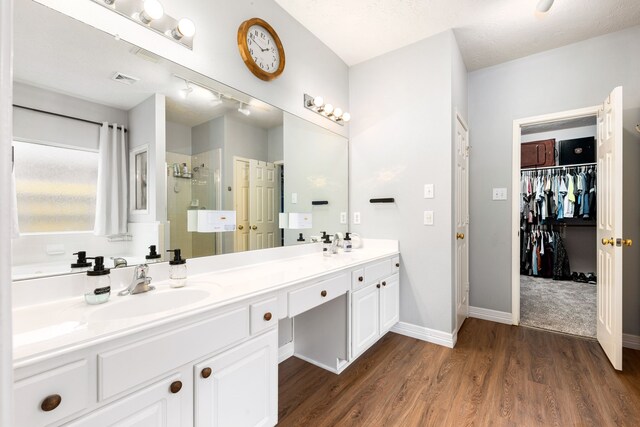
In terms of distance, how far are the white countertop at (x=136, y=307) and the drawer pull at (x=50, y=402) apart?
0.36 feet

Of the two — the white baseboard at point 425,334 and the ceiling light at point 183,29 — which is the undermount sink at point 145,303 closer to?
the ceiling light at point 183,29

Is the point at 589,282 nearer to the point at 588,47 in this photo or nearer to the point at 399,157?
the point at 588,47

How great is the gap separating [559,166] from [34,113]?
19.2ft

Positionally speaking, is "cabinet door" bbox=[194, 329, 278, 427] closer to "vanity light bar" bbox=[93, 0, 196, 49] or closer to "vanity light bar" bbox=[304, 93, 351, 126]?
"vanity light bar" bbox=[93, 0, 196, 49]

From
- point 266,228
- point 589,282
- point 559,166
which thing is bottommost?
point 589,282

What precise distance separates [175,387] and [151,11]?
1.59m

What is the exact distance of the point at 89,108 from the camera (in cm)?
128

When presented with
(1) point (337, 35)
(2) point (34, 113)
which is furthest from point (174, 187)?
(1) point (337, 35)

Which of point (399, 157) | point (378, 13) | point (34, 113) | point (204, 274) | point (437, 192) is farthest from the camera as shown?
point (399, 157)

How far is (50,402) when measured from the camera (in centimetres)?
74

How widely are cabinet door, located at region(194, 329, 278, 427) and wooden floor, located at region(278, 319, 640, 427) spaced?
0.37m

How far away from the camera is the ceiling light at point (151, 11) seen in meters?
1.35

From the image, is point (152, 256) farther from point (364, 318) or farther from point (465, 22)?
point (465, 22)

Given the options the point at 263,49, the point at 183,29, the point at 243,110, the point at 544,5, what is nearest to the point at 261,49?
the point at 263,49
